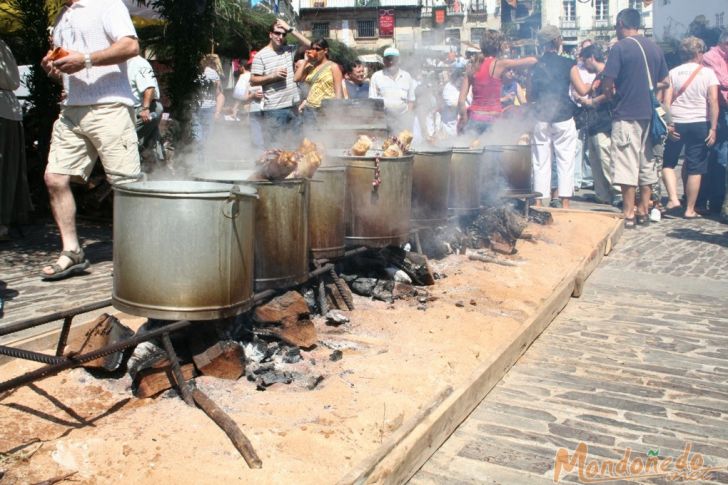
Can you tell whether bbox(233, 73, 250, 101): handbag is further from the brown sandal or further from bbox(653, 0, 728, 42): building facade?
bbox(653, 0, 728, 42): building facade

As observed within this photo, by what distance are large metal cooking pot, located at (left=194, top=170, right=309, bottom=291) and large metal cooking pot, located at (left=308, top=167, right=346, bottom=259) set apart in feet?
2.35

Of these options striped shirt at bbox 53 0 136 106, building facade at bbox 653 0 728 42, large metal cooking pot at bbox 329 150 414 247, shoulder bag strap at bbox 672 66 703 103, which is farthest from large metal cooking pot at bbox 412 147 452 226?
building facade at bbox 653 0 728 42

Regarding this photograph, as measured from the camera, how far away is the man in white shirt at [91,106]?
5680 mm

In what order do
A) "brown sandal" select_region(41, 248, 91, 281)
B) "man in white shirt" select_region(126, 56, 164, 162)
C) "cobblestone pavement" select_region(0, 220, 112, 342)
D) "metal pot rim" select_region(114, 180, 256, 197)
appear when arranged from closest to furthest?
"metal pot rim" select_region(114, 180, 256, 197) → "cobblestone pavement" select_region(0, 220, 112, 342) → "brown sandal" select_region(41, 248, 91, 281) → "man in white shirt" select_region(126, 56, 164, 162)

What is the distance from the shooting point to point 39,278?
631 centimetres

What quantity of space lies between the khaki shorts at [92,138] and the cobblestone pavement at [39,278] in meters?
0.89

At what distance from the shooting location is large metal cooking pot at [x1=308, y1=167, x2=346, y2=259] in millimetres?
5652

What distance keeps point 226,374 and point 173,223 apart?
88cm

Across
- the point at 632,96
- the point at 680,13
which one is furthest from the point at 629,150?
the point at 680,13

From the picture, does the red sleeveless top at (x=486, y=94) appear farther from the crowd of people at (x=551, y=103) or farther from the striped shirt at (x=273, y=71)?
the striped shirt at (x=273, y=71)

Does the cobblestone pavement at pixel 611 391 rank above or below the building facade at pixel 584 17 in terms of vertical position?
below

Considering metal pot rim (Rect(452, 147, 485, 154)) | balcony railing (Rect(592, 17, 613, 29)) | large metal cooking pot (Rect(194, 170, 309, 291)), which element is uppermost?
balcony railing (Rect(592, 17, 613, 29))

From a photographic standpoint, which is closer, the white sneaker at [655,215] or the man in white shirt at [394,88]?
the white sneaker at [655,215]

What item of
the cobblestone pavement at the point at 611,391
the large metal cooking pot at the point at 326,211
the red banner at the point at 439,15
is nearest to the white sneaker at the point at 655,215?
the cobblestone pavement at the point at 611,391
